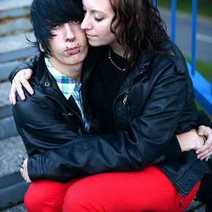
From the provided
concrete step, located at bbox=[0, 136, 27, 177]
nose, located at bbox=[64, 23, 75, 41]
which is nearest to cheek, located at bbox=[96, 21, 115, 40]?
nose, located at bbox=[64, 23, 75, 41]

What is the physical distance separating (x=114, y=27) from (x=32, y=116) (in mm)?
526

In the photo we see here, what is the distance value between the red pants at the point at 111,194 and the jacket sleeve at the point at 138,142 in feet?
0.15

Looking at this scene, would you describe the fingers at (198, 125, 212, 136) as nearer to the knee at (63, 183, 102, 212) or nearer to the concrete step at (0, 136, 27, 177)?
the knee at (63, 183, 102, 212)

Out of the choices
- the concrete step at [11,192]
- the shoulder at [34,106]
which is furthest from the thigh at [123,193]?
the concrete step at [11,192]

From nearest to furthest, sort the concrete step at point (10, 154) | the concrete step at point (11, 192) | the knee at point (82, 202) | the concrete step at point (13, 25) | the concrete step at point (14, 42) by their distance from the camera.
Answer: the knee at point (82, 202), the concrete step at point (11, 192), the concrete step at point (10, 154), the concrete step at point (14, 42), the concrete step at point (13, 25)

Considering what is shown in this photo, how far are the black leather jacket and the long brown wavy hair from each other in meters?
0.05

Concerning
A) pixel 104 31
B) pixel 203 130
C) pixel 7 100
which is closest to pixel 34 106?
pixel 104 31

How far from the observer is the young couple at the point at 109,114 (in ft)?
6.70

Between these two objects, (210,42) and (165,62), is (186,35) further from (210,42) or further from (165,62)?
(165,62)

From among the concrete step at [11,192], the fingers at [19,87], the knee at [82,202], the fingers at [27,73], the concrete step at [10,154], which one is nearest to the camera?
the knee at [82,202]

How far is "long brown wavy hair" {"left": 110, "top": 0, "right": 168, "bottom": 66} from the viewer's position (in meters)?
2.01

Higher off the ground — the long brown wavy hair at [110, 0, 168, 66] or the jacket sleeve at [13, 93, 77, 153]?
the long brown wavy hair at [110, 0, 168, 66]

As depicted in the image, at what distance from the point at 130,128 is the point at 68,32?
0.48 m

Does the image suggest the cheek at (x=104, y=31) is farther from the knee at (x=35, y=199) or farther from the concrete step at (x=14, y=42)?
the concrete step at (x=14, y=42)
